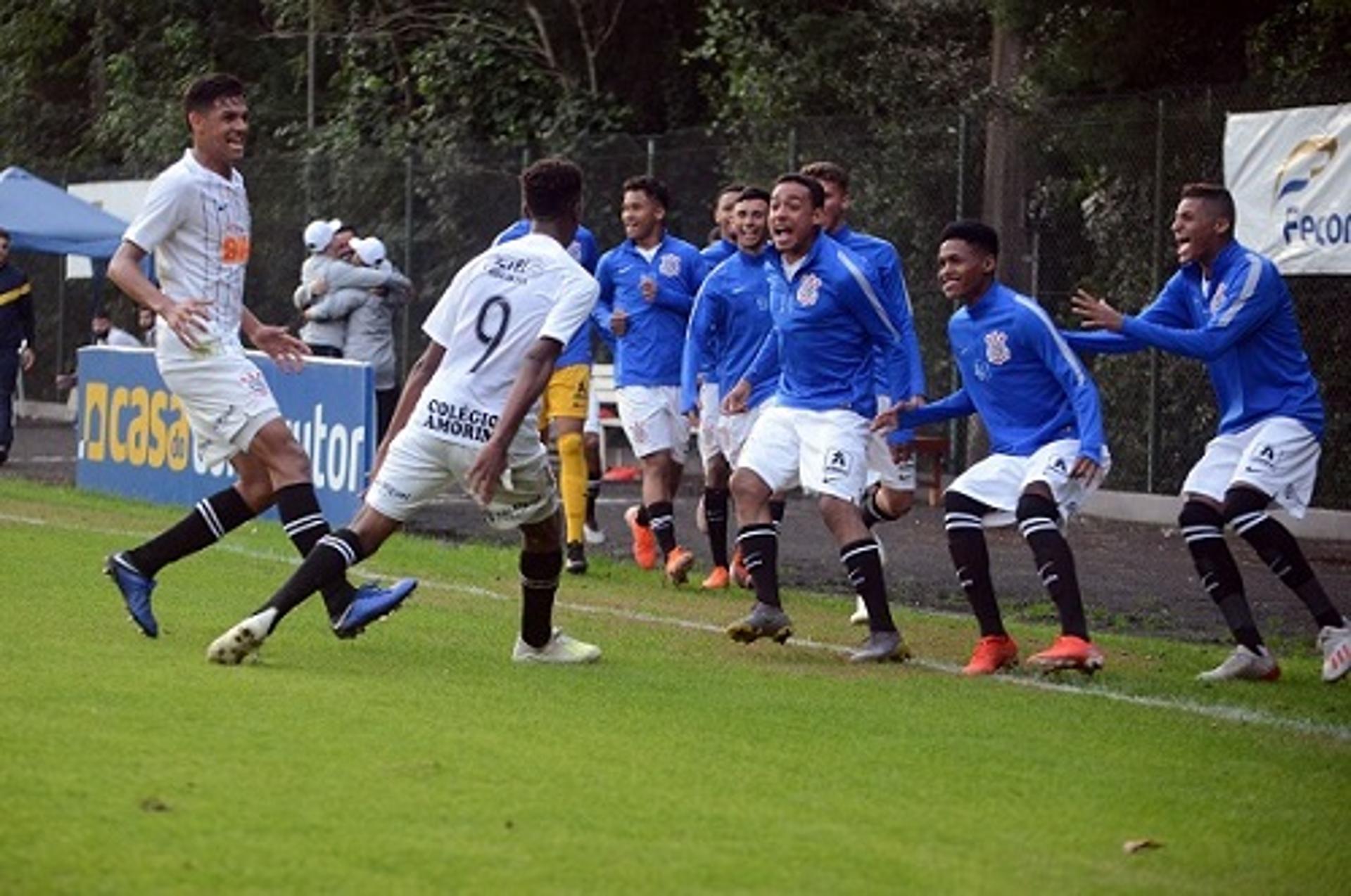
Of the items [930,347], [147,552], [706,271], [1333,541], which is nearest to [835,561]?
[706,271]

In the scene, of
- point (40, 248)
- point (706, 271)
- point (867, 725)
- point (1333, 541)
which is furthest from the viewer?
point (40, 248)

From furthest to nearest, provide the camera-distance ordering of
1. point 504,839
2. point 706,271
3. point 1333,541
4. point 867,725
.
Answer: point 1333,541 → point 706,271 → point 867,725 → point 504,839

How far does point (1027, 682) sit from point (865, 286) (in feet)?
6.43

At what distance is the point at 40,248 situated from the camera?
30.5m

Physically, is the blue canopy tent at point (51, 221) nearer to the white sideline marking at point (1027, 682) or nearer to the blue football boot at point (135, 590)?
the white sideline marking at point (1027, 682)

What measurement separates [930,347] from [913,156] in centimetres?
162

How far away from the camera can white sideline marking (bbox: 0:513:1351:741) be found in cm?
1043

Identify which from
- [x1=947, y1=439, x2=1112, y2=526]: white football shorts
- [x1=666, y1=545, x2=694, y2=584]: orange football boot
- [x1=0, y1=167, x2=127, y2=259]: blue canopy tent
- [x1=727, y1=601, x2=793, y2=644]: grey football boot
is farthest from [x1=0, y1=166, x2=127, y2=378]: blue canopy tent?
[x1=947, y1=439, x2=1112, y2=526]: white football shorts

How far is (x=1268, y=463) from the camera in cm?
1188

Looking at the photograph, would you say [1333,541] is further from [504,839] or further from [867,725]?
[504,839]

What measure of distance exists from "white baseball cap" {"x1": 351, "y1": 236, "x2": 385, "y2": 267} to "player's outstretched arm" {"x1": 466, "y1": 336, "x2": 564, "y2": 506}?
1254cm

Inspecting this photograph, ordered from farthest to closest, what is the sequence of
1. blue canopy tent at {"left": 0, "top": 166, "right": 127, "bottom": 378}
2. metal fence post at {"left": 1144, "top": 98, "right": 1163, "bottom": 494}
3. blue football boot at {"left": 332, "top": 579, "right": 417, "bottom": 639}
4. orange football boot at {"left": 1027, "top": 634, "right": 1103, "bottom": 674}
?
blue canopy tent at {"left": 0, "top": 166, "right": 127, "bottom": 378}, metal fence post at {"left": 1144, "top": 98, "right": 1163, "bottom": 494}, orange football boot at {"left": 1027, "top": 634, "right": 1103, "bottom": 674}, blue football boot at {"left": 332, "top": 579, "right": 417, "bottom": 639}

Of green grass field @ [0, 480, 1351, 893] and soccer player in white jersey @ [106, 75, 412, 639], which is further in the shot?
soccer player in white jersey @ [106, 75, 412, 639]

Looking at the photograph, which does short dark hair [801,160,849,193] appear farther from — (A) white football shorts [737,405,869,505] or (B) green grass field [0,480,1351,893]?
(B) green grass field [0,480,1351,893]
